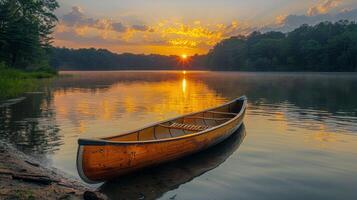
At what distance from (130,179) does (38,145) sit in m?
5.72

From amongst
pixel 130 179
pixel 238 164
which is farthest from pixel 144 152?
pixel 238 164

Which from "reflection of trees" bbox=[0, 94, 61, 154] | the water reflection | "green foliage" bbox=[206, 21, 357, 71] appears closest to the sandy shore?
the water reflection

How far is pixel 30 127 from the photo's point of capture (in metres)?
18.5

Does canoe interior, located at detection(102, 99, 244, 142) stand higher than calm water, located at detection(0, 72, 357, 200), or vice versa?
canoe interior, located at detection(102, 99, 244, 142)

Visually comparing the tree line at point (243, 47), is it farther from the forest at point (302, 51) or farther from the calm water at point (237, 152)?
the calm water at point (237, 152)

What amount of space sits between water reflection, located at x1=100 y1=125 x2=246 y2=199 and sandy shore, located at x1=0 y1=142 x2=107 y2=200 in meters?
0.89

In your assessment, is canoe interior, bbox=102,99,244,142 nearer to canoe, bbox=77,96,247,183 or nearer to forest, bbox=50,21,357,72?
canoe, bbox=77,96,247,183

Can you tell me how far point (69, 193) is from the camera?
28.0ft

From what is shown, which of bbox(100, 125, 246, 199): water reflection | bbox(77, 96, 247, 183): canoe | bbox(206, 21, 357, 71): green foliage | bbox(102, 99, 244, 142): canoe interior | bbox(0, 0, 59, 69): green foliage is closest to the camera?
bbox(77, 96, 247, 183): canoe

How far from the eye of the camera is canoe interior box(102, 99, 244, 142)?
12.7 m

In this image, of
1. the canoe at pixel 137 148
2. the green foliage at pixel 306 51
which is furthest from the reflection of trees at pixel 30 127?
the green foliage at pixel 306 51

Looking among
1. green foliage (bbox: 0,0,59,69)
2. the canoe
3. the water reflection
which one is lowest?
the water reflection

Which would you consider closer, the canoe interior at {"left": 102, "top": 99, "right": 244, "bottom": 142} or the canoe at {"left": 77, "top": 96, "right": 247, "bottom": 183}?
the canoe at {"left": 77, "top": 96, "right": 247, "bottom": 183}

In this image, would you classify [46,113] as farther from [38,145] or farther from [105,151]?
[105,151]
